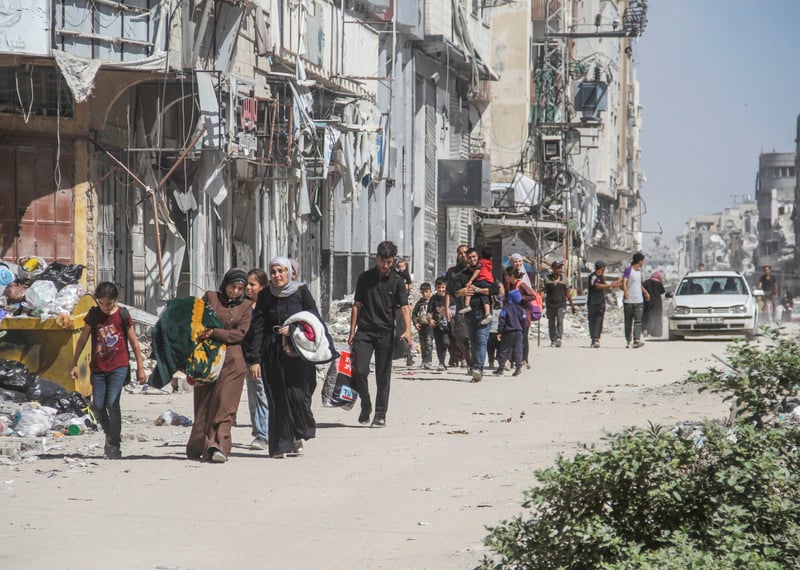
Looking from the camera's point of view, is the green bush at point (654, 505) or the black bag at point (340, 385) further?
the black bag at point (340, 385)

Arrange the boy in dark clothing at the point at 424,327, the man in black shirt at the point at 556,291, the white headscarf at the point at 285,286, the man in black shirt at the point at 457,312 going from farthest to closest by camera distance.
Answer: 1. the man in black shirt at the point at 556,291
2. the boy in dark clothing at the point at 424,327
3. the man in black shirt at the point at 457,312
4. the white headscarf at the point at 285,286

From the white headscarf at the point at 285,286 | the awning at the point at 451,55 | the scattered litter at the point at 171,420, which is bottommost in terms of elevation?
the scattered litter at the point at 171,420

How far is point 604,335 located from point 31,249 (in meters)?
17.7

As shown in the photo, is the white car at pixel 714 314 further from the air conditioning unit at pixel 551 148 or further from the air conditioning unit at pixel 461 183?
the air conditioning unit at pixel 551 148

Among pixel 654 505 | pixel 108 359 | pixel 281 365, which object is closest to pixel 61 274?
pixel 108 359

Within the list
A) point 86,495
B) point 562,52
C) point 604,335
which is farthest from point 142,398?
point 562,52

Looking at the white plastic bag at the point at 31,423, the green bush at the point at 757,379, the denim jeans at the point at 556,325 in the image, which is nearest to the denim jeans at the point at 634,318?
the denim jeans at the point at 556,325

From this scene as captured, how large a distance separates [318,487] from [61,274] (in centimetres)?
867

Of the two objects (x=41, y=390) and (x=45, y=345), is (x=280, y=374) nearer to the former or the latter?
(x=41, y=390)

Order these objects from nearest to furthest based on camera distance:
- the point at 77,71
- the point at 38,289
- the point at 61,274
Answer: the point at 38,289, the point at 61,274, the point at 77,71

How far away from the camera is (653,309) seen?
32.9 meters

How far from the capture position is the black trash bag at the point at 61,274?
17375mm

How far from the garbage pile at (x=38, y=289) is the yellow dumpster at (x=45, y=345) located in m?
0.14

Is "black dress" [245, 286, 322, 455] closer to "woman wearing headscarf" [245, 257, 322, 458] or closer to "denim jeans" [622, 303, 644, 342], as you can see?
"woman wearing headscarf" [245, 257, 322, 458]
